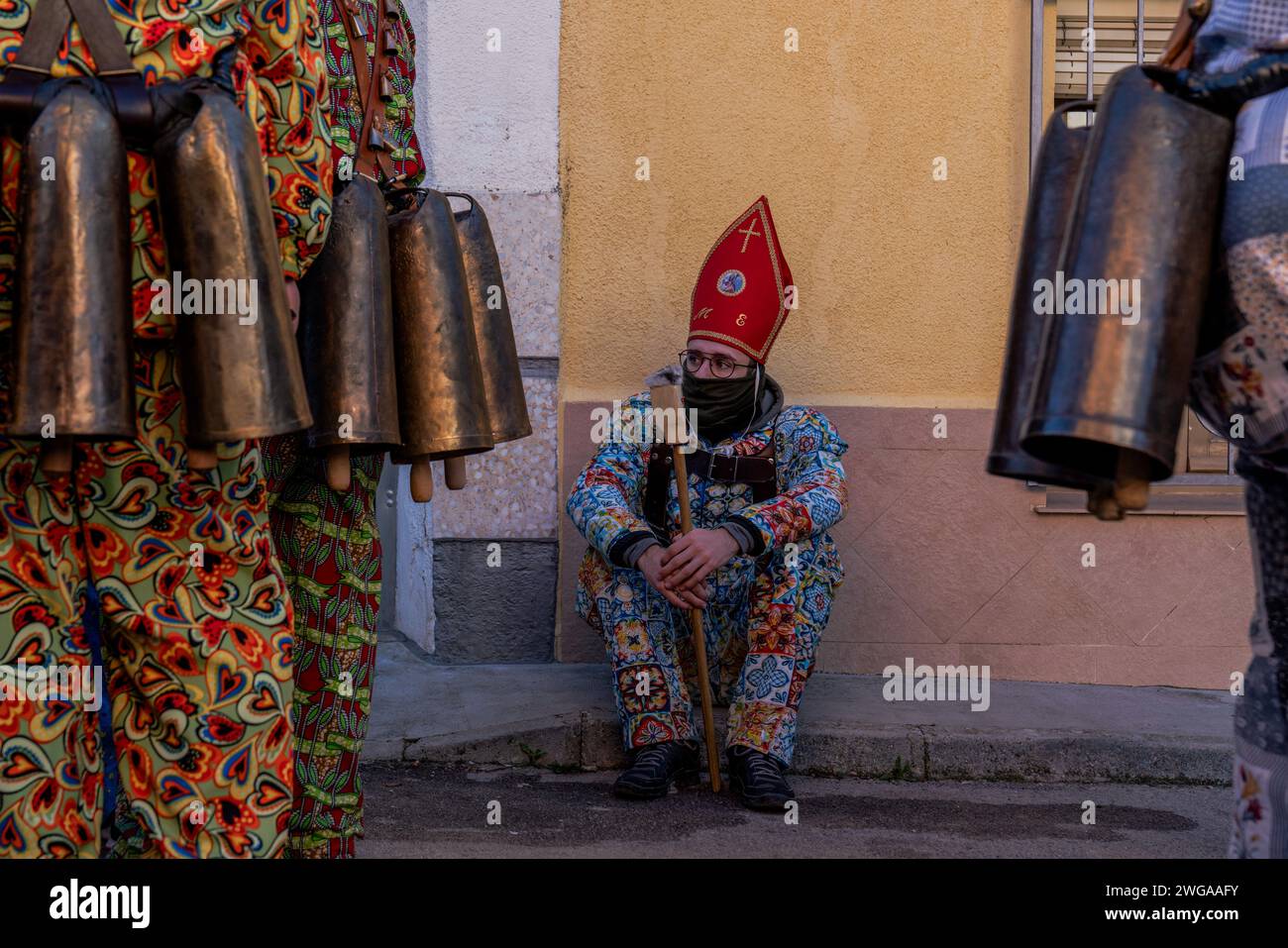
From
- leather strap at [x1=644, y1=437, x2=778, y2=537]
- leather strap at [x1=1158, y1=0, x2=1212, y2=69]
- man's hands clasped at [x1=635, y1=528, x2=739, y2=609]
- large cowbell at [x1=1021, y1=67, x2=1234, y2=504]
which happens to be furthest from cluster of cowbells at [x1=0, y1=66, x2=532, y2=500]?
leather strap at [x1=644, y1=437, x2=778, y2=537]

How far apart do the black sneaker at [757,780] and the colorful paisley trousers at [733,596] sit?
3 centimetres

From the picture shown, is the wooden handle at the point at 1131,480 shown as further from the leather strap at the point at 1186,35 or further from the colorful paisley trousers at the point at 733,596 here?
the colorful paisley trousers at the point at 733,596

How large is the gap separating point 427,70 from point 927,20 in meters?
1.99

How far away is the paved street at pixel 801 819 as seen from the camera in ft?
12.4

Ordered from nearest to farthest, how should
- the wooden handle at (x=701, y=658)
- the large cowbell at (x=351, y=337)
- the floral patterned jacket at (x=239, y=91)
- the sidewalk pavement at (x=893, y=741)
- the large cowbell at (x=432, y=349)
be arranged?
the floral patterned jacket at (x=239, y=91), the large cowbell at (x=351, y=337), the large cowbell at (x=432, y=349), the wooden handle at (x=701, y=658), the sidewalk pavement at (x=893, y=741)

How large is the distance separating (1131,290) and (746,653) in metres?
3.16

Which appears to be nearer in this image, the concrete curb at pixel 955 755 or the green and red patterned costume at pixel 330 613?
the green and red patterned costume at pixel 330 613

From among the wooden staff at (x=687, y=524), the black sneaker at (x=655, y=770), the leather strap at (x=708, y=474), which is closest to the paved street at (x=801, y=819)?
the black sneaker at (x=655, y=770)

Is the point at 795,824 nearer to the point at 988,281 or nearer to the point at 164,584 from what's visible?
the point at 164,584

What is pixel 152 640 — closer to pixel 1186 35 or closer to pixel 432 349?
pixel 432 349

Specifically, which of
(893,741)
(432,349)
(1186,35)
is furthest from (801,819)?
(1186,35)

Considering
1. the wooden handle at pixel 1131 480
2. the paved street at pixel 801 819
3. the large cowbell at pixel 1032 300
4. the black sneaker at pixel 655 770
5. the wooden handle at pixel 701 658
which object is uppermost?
the large cowbell at pixel 1032 300

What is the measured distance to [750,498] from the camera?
4746 mm

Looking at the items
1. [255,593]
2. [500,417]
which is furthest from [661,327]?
[255,593]
